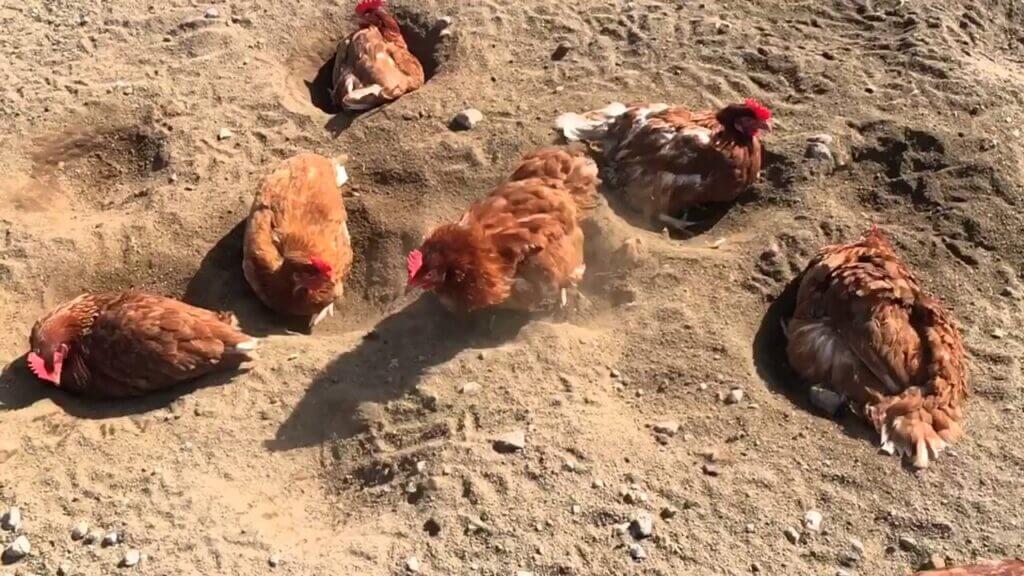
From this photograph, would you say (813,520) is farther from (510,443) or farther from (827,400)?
(510,443)

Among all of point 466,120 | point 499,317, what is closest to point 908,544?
point 499,317

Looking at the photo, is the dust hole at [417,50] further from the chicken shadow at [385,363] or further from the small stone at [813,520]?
the small stone at [813,520]

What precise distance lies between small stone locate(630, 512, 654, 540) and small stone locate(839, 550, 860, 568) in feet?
2.92

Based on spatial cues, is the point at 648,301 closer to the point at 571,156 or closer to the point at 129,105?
the point at 571,156

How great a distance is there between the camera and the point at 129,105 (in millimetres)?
6027

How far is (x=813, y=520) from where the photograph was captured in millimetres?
3893

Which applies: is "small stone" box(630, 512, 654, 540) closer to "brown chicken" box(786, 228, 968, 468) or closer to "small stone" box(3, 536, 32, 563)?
"brown chicken" box(786, 228, 968, 468)

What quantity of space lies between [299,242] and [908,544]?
143 inches

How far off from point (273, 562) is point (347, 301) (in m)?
1.93

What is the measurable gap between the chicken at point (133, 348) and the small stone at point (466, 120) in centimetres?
218

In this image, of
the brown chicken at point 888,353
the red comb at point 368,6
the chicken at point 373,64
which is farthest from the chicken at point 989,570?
the red comb at point 368,6

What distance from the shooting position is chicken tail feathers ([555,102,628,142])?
217 inches

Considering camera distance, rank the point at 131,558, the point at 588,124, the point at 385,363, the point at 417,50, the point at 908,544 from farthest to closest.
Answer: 1. the point at 417,50
2. the point at 588,124
3. the point at 385,363
4. the point at 908,544
5. the point at 131,558

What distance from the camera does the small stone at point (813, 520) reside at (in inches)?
153
